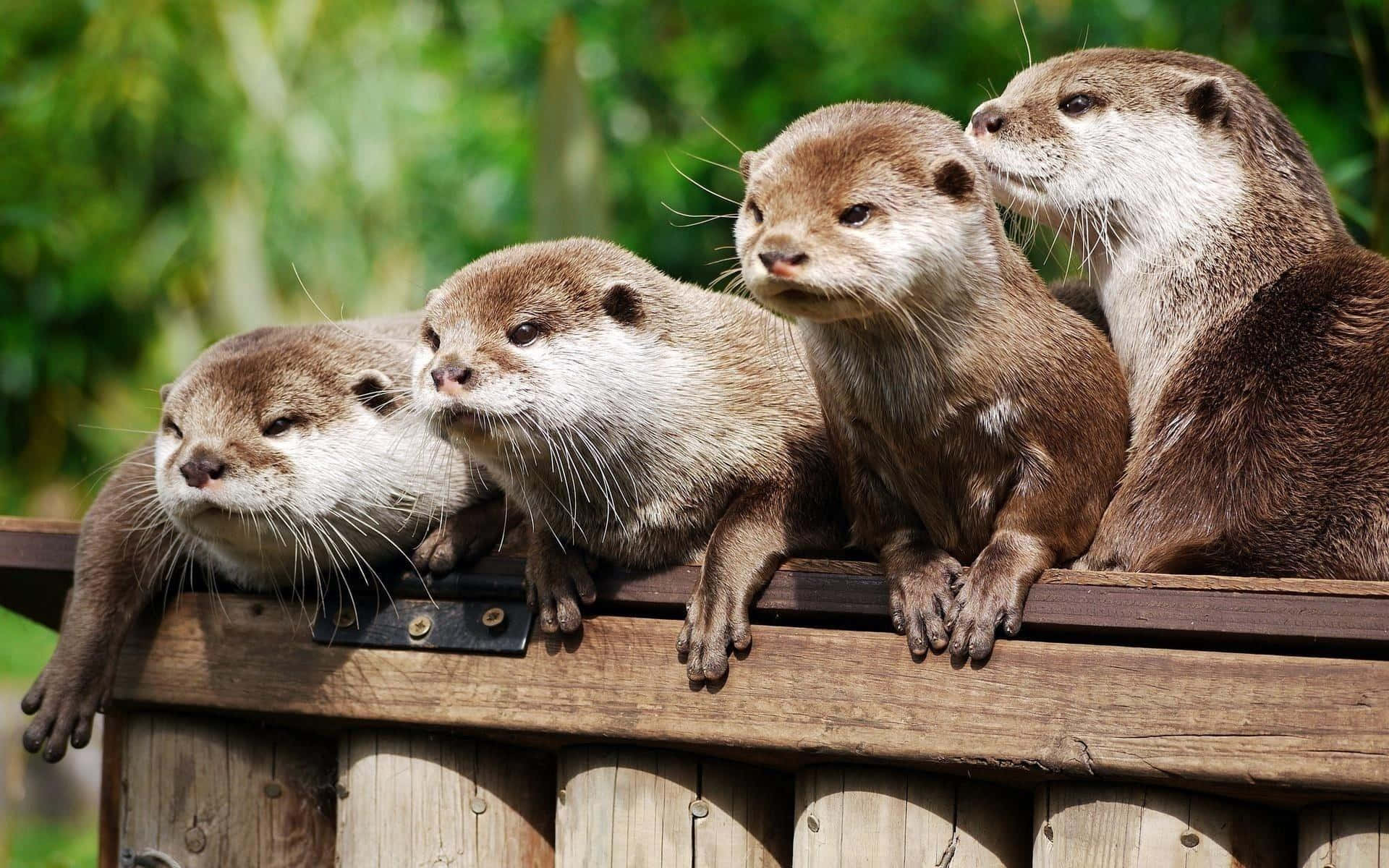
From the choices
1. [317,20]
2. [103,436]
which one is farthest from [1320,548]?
[103,436]

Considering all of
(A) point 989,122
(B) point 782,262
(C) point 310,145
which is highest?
(C) point 310,145

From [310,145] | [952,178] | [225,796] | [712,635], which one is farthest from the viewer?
Result: [310,145]

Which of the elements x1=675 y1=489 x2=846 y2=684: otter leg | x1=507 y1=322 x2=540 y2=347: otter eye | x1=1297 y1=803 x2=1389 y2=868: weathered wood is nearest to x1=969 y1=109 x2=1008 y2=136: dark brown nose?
x1=675 y1=489 x2=846 y2=684: otter leg

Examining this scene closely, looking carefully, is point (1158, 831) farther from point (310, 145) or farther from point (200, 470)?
point (310, 145)

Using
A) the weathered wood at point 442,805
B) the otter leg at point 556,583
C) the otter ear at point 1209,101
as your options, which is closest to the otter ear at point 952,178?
the otter ear at point 1209,101

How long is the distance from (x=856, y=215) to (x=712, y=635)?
73cm

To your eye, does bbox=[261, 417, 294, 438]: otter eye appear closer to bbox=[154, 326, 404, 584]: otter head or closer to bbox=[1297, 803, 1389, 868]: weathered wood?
bbox=[154, 326, 404, 584]: otter head

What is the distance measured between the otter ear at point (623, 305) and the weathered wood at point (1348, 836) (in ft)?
4.46

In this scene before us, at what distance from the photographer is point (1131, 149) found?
2.45 meters

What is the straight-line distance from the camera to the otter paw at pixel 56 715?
9.00 feet

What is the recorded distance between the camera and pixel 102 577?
2.86 meters

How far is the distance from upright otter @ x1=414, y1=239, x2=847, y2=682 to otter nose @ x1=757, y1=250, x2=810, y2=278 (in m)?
0.55

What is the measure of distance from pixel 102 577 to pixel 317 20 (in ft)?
19.0

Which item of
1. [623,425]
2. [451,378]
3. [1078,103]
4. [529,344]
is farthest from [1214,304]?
[451,378]
